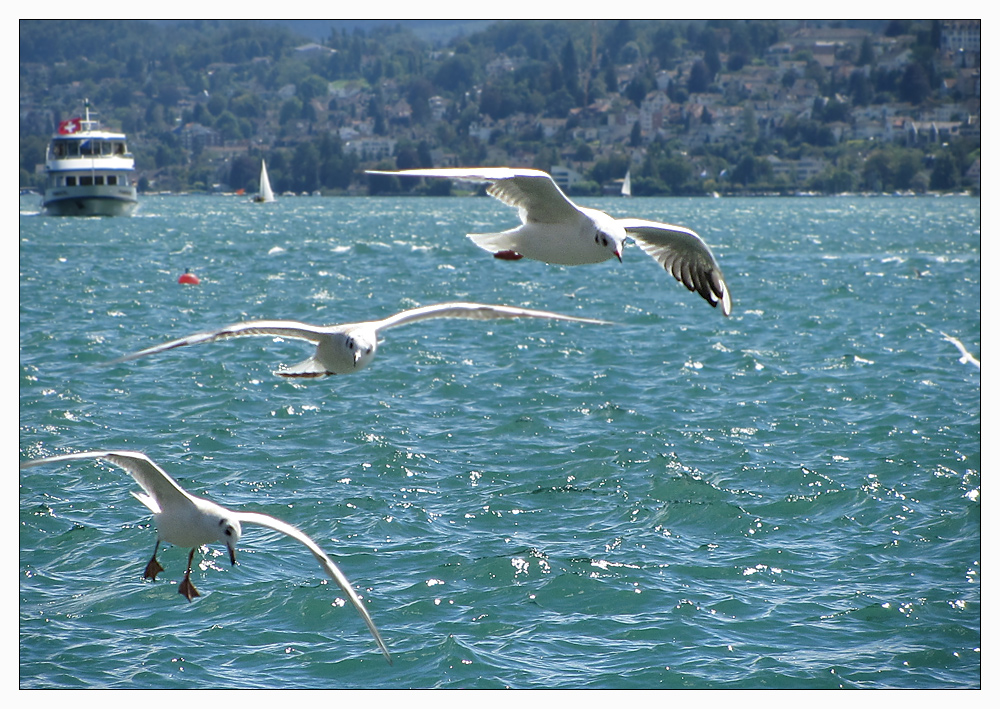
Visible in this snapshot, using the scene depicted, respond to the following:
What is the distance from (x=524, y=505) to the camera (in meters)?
15.0

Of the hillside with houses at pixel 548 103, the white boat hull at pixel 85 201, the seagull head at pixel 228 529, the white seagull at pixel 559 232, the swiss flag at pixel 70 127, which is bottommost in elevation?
the seagull head at pixel 228 529

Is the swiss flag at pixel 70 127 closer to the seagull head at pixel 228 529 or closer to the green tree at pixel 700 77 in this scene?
the seagull head at pixel 228 529

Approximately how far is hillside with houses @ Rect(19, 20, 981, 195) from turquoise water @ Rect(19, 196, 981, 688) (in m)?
79.7

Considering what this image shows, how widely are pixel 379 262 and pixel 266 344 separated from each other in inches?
849

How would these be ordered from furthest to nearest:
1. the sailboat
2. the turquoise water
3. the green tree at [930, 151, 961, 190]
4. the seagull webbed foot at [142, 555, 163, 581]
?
the sailboat
the green tree at [930, 151, 961, 190]
the turquoise water
the seagull webbed foot at [142, 555, 163, 581]

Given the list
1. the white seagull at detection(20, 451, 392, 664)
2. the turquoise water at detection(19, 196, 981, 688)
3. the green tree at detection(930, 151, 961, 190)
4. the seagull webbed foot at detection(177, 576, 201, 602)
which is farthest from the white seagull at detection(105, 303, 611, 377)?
the green tree at detection(930, 151, 961, 190)

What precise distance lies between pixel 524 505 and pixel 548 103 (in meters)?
110

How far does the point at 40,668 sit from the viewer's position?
437 inches

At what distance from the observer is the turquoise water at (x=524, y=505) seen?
1148 cm

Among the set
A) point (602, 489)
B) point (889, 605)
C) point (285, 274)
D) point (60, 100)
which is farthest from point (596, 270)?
point (60, 100)

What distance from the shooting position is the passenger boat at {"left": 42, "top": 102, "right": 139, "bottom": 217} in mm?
73000

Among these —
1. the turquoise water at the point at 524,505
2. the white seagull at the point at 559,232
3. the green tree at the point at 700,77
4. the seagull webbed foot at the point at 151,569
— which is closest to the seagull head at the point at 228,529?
the seagull webbed foot at the point at 151,569

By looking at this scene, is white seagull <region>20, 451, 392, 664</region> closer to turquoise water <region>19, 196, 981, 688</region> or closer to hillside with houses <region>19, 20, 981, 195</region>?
turquoise water <region>19, 196, 981, 688</region>

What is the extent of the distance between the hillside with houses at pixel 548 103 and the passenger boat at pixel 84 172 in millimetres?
24762
